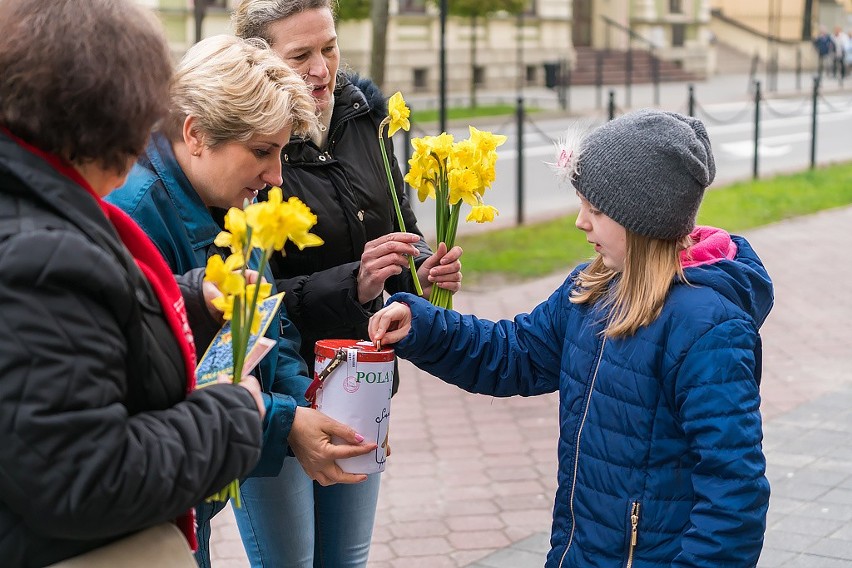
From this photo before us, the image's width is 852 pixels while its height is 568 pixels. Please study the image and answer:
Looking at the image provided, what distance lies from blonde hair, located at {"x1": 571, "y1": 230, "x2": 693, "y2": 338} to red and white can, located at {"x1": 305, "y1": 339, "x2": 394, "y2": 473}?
0.50m

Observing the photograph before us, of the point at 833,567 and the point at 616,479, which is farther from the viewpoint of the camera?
the point at 833,567

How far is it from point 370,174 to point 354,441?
90 cm

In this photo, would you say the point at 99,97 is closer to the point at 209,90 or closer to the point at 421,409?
the point at 209,90

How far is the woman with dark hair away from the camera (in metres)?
1.52

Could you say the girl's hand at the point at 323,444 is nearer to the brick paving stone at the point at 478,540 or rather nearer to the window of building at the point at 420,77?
the brick paving stone at the point at 478,540

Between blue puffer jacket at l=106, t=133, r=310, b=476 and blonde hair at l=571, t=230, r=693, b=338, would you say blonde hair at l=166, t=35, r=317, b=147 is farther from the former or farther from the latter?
blonde hair at l=571, t=230, r=693, b=338

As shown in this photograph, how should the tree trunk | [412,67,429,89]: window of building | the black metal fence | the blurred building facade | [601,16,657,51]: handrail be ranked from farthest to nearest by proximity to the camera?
[601,16,657,51]: handrail → [412,67,429,89]: window of building → the blurred building facade → the tree trunk → the black metal fence

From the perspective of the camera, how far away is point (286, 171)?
296cm

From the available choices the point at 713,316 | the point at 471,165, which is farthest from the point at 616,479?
the point at 471,165

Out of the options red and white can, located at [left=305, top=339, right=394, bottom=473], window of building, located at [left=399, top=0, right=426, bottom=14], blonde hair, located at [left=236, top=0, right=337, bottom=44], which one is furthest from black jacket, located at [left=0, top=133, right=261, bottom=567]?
window of building, located at [left=399, top=0, right=426, bottom=14]

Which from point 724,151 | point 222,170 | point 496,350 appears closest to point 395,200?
point 496,350

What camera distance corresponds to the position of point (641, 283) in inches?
98.0

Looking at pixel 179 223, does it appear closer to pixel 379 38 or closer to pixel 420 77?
pixel 379 38

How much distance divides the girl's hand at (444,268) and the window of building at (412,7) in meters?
27.5
